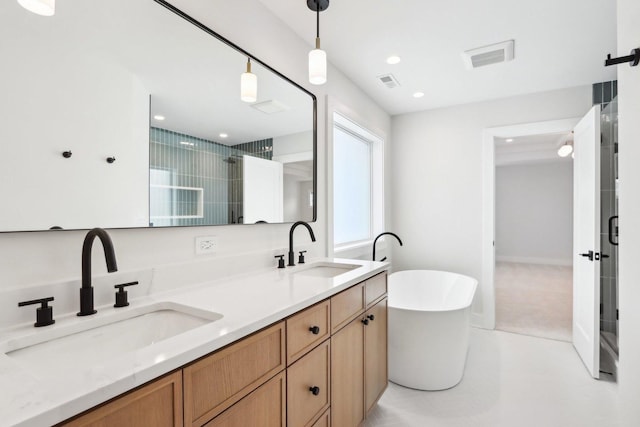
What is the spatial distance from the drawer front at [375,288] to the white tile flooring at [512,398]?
0.79m

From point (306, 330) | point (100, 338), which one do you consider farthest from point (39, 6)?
point (306, 330)

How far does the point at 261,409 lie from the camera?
1.01 m

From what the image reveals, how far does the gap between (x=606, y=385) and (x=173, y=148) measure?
3319 millimetres

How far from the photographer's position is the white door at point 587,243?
241cm

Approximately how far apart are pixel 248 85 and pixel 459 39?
1623 millimetres

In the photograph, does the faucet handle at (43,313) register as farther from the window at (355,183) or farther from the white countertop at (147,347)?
the window at (355,183)

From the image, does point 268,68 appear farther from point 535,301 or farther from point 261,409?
point 535,301

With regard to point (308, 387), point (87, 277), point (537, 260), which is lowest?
point (537, 260)

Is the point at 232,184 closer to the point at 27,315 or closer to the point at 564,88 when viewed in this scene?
the point at 27,315

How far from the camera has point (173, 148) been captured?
1.41 meters

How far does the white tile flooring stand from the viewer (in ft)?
6.42

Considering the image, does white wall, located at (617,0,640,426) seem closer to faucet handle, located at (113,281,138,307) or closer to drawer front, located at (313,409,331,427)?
drawer front, located at (313,409,331,427)

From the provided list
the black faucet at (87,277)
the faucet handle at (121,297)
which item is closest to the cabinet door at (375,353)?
the faucet handle at (121,297)

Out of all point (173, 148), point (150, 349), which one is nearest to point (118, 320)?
point (150, 349)
